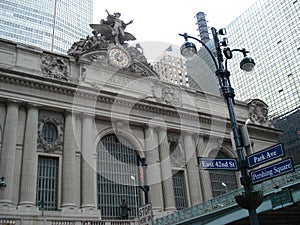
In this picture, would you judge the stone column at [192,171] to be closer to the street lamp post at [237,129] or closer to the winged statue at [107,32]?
the winged statue at [107,32]

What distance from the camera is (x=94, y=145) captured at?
1261 inches

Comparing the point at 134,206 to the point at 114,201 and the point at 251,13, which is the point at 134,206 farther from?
the point at 251,13

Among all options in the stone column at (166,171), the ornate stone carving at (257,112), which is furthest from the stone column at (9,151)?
the ornate stone carving at (257,112)

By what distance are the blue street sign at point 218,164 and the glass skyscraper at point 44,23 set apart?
83.3 metres

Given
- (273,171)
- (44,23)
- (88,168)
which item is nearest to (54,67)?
(88,168)

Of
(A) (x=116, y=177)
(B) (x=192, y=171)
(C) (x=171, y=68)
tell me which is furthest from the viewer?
(C) (x=171, y=68)

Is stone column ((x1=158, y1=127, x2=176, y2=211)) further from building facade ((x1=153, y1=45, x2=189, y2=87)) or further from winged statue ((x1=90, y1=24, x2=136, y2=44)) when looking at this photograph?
building facade ((x1=153, y1=45, x2=189, y2=87))

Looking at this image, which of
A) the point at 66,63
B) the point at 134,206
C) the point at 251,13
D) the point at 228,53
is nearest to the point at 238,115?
the point at 134,206

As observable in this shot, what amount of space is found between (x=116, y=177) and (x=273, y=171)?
74.7ft

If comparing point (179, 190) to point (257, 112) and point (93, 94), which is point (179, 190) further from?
point (257, 112)

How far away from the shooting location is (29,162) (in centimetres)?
2761

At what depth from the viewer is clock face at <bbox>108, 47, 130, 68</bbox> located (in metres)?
36.1

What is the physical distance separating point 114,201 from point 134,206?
208 centimetres

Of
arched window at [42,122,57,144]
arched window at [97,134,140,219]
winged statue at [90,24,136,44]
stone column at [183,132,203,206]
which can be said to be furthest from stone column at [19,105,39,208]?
stone column at [183,132,203,206]
